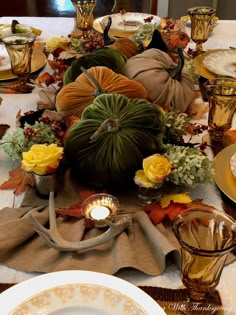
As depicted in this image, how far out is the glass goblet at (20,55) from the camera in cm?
117

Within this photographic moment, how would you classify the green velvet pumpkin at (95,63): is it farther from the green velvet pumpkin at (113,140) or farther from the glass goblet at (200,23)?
the glass goblet at (200,23)

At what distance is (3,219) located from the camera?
75 centimetres

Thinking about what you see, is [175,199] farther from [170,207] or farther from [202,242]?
[202,242]

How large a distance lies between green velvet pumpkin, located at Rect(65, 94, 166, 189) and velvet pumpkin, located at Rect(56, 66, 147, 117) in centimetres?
9

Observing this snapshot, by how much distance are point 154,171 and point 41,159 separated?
18cm

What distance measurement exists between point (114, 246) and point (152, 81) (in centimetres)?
44

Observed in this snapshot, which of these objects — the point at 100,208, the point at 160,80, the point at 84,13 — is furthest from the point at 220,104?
the point at 84,13

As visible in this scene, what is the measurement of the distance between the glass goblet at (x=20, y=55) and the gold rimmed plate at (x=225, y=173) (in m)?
0.57

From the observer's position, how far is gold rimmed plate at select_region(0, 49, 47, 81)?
4.24 ft

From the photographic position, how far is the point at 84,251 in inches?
26.8

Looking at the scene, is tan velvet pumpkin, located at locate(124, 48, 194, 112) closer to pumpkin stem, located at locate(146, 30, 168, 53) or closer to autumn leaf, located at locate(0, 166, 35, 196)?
pumpkin stem, located at locate(146, 30, 168, 53)

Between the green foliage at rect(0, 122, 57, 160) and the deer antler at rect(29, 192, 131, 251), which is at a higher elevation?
the green foliage at rect(0, 122, 57, 160)

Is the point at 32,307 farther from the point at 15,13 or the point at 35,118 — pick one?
the point at 15,13

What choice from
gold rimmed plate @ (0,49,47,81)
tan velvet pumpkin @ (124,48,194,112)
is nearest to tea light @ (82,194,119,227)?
tan velvet pumpkin @ (124,48,194,112)
